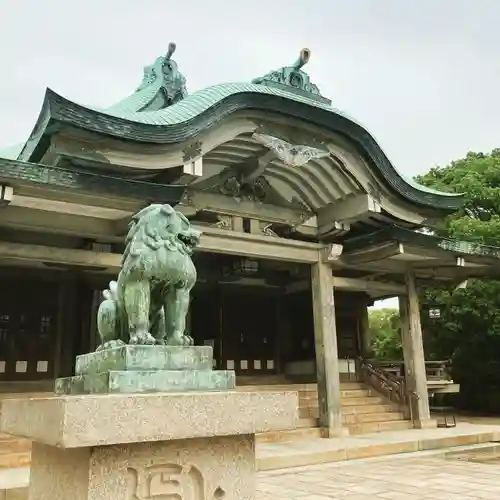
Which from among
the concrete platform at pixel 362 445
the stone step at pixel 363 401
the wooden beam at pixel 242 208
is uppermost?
the wooden beam at pixel 242 208

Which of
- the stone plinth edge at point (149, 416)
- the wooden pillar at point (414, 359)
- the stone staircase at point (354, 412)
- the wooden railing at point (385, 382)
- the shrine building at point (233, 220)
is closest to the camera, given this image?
the stone plinth edge at point (149, 416)

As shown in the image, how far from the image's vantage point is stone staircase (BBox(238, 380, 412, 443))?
11.0 m

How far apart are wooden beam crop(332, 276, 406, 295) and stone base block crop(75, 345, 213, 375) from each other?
8.88 meters

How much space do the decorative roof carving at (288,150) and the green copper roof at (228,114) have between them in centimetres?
52

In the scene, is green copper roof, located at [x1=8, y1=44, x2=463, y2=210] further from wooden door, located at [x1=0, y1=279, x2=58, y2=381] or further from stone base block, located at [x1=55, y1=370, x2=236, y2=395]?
stone base block, located at [x1=55, y1=370, x2=236, y2=395]

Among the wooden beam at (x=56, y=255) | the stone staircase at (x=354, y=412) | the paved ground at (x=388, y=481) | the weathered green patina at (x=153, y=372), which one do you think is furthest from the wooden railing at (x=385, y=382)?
the weathered green patina at (x=153, y=372)

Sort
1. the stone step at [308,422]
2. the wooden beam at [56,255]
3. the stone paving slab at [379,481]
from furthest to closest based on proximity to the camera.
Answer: the stone step at [308,422], the wooden beam at [56,255], the stone paving slab at [379,481]

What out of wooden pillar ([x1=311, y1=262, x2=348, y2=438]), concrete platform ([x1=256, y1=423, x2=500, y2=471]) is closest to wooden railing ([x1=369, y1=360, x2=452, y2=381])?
concrete platform ([x1=256, y1=423, x2=500, y2=471])

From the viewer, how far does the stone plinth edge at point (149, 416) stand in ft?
8.86

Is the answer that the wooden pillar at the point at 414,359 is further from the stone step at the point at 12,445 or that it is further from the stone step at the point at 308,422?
the stone step at the point at 12,445

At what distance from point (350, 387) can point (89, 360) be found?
10.8 meters

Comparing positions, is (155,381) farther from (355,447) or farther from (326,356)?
(326,356)

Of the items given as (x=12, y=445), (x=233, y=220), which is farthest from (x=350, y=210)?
(x=12, y=445)

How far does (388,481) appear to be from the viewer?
7199mm
